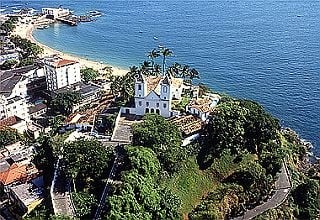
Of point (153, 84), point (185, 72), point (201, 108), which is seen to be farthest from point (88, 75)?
point (201, 108)

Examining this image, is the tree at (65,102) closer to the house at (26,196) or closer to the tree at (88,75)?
the tree at (88,75)

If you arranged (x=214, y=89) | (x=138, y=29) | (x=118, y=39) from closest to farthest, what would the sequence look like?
(x=214, y=89), (x=118, y=39), (x=138, y=29)

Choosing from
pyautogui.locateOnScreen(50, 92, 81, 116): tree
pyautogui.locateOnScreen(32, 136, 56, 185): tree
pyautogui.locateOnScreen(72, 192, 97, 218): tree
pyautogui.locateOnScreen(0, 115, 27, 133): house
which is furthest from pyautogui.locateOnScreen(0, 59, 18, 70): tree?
pyautogui.locateOnScreen(72, 192, 97, 218): tree

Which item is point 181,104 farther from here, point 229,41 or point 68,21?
point 68,21

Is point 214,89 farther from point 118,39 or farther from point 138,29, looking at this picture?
point 138,29

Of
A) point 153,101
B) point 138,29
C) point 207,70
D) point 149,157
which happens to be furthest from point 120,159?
point 138,29

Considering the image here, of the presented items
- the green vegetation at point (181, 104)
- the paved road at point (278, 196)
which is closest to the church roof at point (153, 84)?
the green vegetation at point (181, 104)
